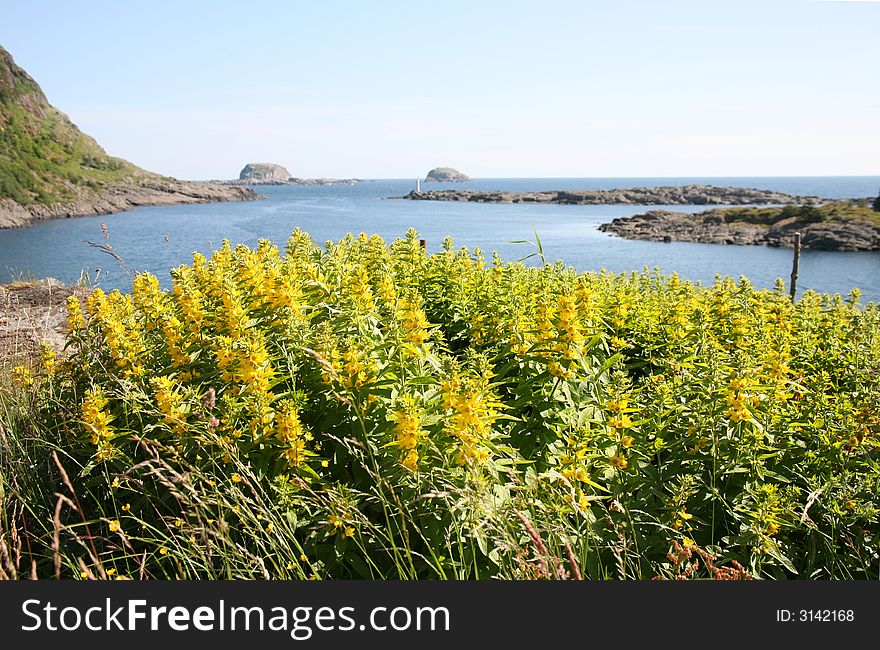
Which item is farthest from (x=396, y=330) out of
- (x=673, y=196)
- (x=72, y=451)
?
(x=673, y=196)

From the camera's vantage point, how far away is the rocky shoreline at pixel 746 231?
152ft

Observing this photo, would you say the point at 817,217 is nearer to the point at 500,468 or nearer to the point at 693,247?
the point at 693,247

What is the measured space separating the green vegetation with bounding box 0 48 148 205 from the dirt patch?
6916 centimetres

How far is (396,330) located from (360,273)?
688 millimetres

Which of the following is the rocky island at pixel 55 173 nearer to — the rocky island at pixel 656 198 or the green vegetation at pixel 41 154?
the green vegetation at pixel 41 154

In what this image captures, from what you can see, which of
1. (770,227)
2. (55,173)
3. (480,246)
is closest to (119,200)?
(55,173)

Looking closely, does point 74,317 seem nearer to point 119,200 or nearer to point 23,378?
point 23,378

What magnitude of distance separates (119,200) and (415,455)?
94.1 m

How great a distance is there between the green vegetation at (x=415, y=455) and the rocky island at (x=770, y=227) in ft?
167

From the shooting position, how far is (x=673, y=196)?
101625mm

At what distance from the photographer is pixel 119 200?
3287 inches

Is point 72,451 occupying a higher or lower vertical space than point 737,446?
lower

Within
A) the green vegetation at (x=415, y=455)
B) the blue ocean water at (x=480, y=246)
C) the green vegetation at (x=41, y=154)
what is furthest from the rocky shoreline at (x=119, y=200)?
the green vegetation at (x=415, y=455)

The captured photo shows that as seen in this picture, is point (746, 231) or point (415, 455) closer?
point (415, 455)
